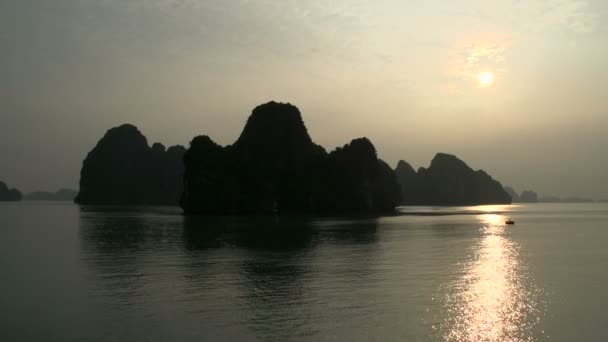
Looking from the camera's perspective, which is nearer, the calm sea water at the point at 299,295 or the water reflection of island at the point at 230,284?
the calm sea water at the point at 299,295

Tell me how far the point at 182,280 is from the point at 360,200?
120m

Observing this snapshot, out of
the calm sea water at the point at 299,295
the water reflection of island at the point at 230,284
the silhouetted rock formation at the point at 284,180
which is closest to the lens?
the calm sea water at the point at 299,295

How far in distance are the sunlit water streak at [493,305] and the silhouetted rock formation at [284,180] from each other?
338 feet

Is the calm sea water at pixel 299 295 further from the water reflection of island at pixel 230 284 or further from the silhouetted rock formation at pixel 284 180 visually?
the silhouetted rock formation at pixel 284 180

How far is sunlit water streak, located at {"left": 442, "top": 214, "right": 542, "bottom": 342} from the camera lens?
16.3 meters

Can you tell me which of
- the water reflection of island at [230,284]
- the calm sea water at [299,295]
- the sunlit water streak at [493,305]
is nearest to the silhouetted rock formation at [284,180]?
the water reflection of island at [230,284]

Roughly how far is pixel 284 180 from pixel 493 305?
130776mm

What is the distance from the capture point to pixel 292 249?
1666 inches

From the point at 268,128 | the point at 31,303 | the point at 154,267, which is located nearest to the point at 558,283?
the point at 154,267

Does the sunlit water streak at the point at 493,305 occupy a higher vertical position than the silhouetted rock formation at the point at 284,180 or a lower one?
lower

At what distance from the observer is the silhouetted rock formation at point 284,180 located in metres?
130

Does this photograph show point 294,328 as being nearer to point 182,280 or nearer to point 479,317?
point 479,317

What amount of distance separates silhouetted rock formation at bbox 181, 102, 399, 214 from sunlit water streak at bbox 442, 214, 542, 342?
103111mm

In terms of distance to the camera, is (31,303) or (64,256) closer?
(31,303)
